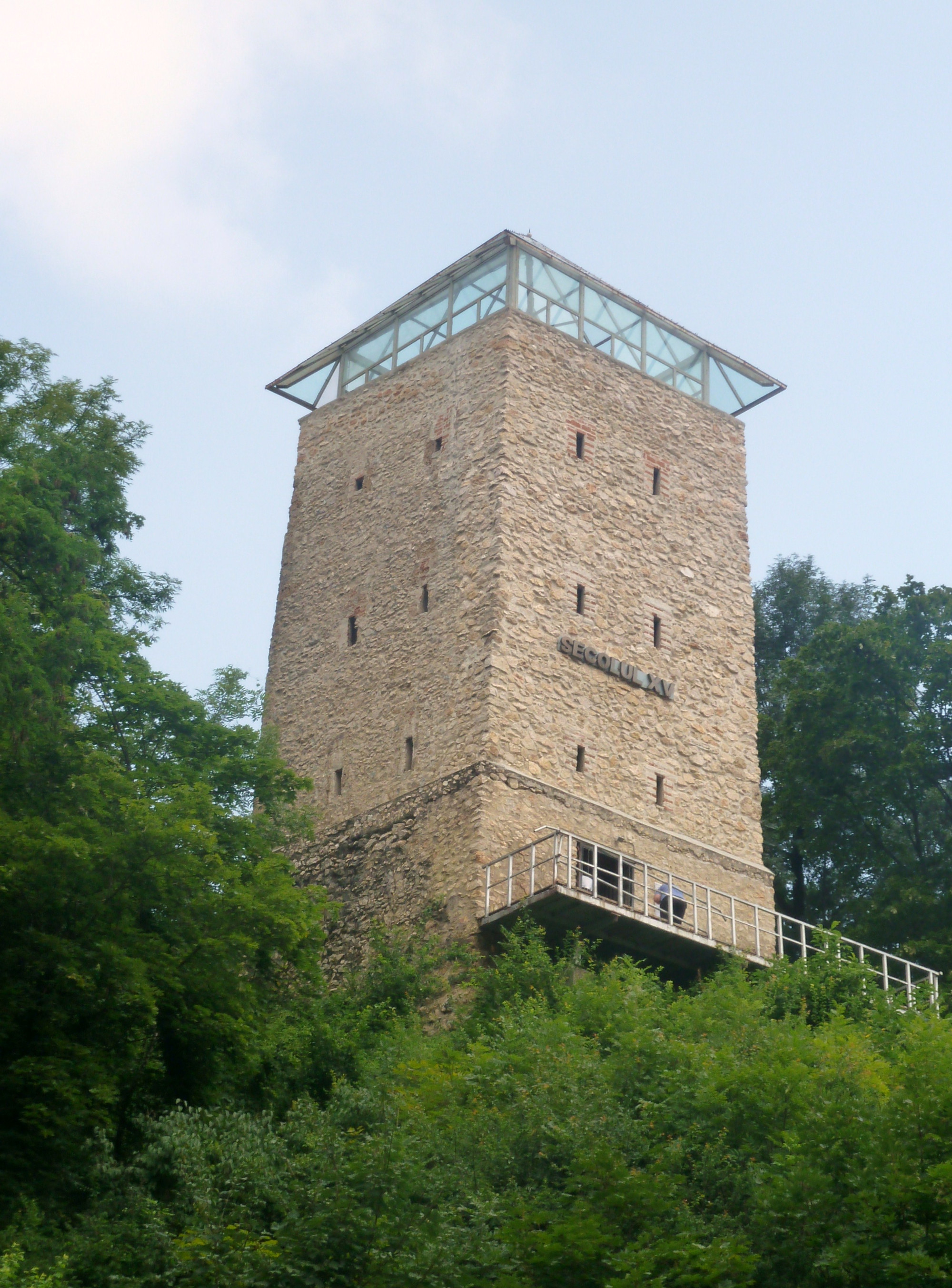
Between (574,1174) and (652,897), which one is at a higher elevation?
(652,897)

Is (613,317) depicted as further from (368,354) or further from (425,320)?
(368,354)

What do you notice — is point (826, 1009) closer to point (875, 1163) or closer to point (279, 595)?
point (875, 1163)

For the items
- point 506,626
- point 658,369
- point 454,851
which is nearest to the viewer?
point 454,851

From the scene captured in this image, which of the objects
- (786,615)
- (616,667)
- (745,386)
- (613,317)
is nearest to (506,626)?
(616,667)

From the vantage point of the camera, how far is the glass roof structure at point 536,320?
3100 cm

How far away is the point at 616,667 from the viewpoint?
2881 centimetres

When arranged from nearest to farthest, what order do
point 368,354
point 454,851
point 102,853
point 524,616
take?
point 102,853 → point 454,851 → point 524,616 → point 368,354

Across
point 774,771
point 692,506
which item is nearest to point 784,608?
point 774,771

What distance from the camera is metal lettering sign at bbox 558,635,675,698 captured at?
28312mm

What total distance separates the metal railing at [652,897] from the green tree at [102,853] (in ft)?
10.1

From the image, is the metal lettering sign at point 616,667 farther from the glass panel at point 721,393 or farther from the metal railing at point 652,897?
the glass panel at point 721,393

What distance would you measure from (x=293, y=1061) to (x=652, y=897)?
6.54 m

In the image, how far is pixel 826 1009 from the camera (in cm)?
2334

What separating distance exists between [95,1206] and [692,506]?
16.9 metres
